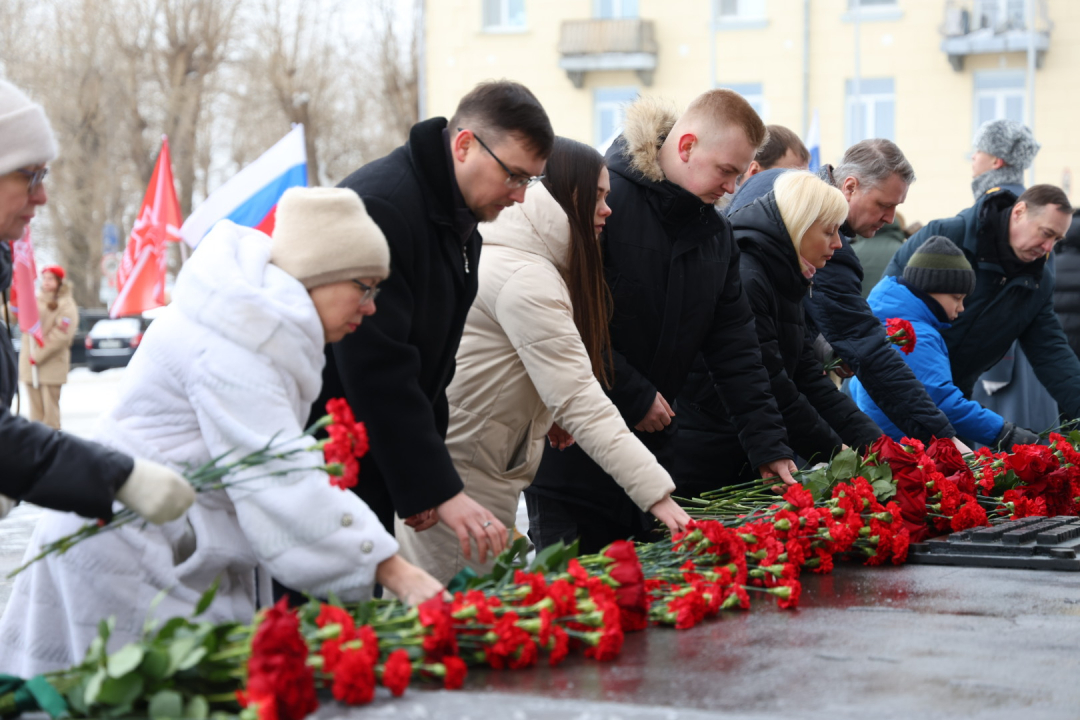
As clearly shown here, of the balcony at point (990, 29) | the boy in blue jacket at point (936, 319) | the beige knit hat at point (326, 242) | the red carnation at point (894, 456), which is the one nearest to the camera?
the beige knit hat at point (326, 242)

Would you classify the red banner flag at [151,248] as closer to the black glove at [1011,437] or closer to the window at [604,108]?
the black glove at [1011,437]

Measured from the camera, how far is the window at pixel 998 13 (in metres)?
23.5

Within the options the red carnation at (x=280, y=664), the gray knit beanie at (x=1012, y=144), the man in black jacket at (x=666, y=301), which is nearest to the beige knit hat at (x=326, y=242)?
the red carnation at (x=280, y=664)

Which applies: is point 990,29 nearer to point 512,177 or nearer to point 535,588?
point 512,177

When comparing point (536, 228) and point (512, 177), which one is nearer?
point (512, 177)

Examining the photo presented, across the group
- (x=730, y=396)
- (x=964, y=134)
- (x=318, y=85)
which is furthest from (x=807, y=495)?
(x=318, y=85)

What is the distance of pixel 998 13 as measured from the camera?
77.5 feet

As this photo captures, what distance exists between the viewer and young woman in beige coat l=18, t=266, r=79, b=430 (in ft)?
42.3

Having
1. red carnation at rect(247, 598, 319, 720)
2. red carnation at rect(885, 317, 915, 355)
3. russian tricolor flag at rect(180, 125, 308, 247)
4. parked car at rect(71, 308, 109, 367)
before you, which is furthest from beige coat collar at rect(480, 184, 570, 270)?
parked car at rect(71, 308, 109, 367)

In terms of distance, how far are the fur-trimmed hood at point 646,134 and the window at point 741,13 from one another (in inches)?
878

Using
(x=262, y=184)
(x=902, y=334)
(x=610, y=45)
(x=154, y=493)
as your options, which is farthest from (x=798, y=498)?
(x=610, y=45)

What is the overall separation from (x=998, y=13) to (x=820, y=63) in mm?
3207

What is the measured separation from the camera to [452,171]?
2904 millimetres

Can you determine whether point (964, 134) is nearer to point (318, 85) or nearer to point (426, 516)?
point (318, 85)
